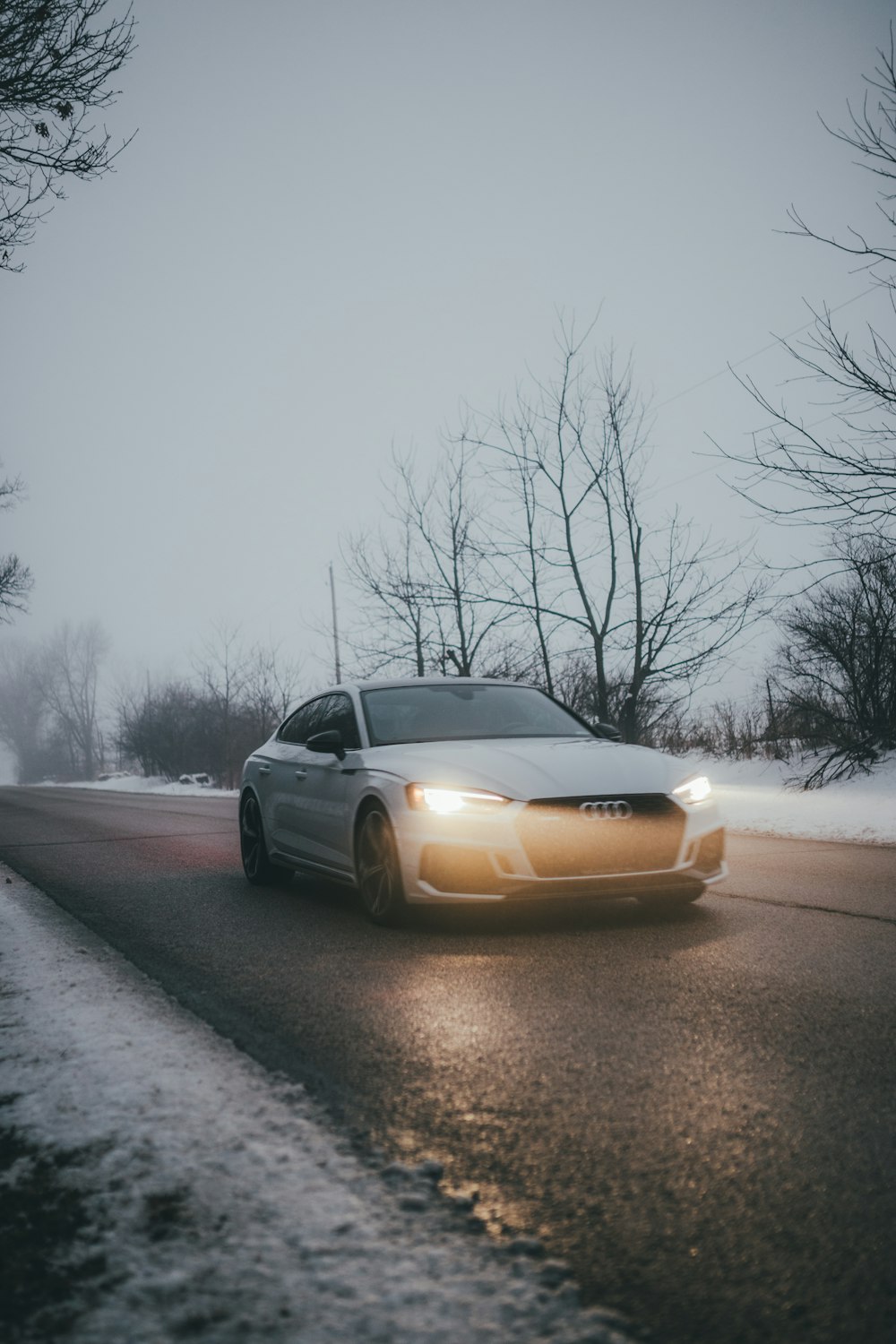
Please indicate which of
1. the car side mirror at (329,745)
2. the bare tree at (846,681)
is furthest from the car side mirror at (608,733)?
the bare tree at (846,681)

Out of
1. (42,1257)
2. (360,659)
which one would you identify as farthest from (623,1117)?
(360,659)

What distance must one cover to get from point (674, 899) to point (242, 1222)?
15.7ft

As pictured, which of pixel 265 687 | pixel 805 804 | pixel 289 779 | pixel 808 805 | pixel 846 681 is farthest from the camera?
pixel 265 687

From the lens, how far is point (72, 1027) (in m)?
4.09

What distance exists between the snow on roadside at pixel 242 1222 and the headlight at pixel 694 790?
10.2ft

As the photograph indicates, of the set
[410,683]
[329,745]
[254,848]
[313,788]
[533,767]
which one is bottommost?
[254,848]

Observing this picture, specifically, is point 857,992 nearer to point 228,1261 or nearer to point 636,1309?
point 636,1309

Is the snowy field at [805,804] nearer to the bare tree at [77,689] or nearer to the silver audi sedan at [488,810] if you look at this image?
the silver audi sedan at [488,810]

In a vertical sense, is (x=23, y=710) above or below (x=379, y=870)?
above

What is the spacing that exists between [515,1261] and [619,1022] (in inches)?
75.9

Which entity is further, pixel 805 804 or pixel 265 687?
pixel 265 687

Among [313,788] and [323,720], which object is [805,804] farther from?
[313,788]

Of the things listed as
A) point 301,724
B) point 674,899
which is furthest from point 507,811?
point 301,724

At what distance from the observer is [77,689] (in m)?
106
